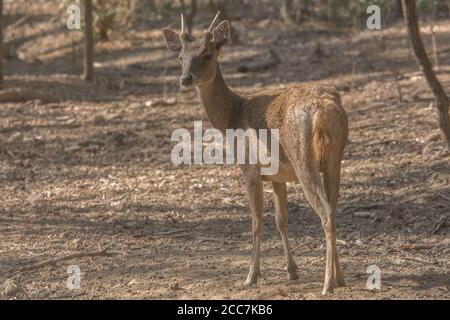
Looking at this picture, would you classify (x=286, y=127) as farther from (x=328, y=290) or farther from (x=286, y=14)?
(x=286, y=14)

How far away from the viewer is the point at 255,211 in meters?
7.86

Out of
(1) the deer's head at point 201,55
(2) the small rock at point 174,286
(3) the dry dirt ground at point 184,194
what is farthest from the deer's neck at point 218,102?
(2) the small rock at point 174,286

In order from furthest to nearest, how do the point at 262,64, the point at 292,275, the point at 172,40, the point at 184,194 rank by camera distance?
the point at 262,64 → the point at 184,194 → the point at 172,40 → the point at 292,275

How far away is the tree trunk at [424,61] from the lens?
28.5 feet

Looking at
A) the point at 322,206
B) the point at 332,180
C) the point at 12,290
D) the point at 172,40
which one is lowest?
the point at 12,290

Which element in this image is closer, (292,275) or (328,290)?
(328,290)

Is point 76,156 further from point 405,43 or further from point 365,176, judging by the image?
point 405,43

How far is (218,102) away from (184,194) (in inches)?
116

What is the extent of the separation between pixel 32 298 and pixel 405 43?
13046 millimetres

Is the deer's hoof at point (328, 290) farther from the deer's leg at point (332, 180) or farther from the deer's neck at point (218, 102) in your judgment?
the deer's neck at point (218, 102)

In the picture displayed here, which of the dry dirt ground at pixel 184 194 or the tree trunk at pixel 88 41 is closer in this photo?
the dry dirt ground at pixel 184 194

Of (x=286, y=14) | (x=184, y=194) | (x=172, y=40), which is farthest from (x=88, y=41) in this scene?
(x=172, y=40)

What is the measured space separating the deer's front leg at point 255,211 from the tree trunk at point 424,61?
6.94 feet

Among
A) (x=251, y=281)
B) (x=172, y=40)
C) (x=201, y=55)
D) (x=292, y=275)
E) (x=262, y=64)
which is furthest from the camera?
(x=262, y=64)
